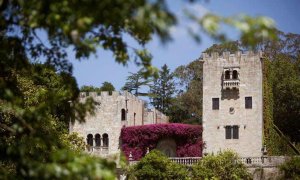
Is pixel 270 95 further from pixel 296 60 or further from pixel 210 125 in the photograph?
pixel 296 60

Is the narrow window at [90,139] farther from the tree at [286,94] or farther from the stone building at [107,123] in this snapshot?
the tree at [286,94]

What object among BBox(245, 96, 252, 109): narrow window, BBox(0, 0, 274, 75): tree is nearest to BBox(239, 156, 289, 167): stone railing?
BBox(245, 96, 252, 109): narrow window

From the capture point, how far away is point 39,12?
771 cm

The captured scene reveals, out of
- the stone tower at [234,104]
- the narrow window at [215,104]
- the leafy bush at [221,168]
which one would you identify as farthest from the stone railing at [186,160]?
the narrow window at [215,104]

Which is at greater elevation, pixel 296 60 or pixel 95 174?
pixel 296 60

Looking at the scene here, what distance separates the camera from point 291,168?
111 feet

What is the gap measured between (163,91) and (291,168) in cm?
3334

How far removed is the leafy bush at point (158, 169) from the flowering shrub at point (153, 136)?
711 centimetres

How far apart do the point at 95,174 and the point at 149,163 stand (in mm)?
27877

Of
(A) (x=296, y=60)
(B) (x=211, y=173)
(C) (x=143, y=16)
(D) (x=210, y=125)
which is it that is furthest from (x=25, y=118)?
(A) (x=296, y=60)

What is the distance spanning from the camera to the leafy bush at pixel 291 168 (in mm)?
33284

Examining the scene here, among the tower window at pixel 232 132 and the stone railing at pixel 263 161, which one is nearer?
the stone railing at pixel 263 161

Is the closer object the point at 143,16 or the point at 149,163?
the point at 143,16

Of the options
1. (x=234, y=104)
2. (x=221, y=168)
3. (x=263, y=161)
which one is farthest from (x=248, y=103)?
(x=221, y=168)
